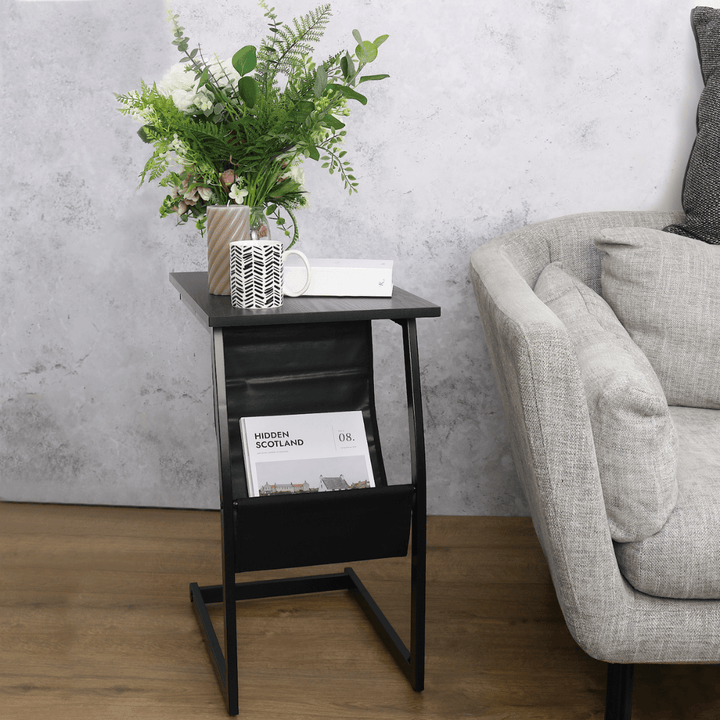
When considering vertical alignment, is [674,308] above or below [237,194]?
below

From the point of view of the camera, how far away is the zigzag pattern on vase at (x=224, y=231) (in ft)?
4.36

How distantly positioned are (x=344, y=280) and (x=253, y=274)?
0.19 m

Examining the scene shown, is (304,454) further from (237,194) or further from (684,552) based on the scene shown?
(684,552)

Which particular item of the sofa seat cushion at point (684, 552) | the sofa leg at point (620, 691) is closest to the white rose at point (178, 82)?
the sofa seat cushion at point (684, 552)

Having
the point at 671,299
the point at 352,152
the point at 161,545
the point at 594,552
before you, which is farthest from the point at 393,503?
the point at 352,152

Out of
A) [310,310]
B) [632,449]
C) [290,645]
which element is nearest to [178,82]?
[310,310]

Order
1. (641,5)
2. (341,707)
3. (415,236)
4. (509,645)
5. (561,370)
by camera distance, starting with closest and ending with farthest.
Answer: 1. (561,370)
2. (341,707)
3. (509,645)
4. (641,5)
5. (415,236)

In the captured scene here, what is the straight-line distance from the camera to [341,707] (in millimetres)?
1289

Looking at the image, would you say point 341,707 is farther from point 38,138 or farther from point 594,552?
point 38,138

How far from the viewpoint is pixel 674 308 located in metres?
1.50

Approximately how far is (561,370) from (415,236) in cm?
98

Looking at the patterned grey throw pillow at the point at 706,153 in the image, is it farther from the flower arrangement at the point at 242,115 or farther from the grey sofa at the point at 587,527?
the flower arrangement at the point at 242,115

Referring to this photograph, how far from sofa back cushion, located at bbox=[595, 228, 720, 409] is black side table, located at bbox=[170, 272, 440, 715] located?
51cm

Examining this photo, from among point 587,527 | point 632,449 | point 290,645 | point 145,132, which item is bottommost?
point 290,645
